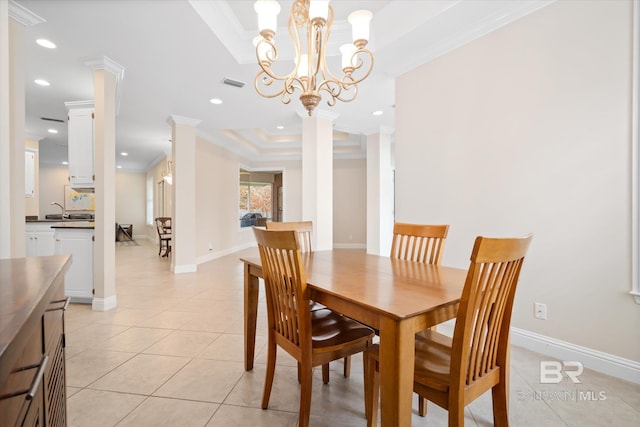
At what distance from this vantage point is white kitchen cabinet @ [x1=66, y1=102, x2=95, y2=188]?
3.32 metres

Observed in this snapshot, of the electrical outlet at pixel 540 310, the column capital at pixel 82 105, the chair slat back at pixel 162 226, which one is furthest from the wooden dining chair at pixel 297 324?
the chair slat back at pixel 162 226

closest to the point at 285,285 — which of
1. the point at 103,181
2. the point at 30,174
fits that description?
the point at 103,181

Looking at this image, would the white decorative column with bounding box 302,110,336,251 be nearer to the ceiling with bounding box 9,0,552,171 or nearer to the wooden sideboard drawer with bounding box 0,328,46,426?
the ceiling with bounding box 9,0,552,171

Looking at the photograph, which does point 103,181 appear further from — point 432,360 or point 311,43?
point 432,360

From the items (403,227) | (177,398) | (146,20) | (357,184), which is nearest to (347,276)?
(403,227)

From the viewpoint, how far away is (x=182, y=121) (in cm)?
484

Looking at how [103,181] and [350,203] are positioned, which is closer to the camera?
[103,181]

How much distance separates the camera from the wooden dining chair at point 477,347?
99cm

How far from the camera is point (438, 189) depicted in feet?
9.41

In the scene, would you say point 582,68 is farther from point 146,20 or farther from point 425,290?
point 146,20

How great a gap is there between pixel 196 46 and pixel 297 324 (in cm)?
276

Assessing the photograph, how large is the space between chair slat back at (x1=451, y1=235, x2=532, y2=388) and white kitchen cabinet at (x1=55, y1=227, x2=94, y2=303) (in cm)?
375

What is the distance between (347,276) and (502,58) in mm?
2286

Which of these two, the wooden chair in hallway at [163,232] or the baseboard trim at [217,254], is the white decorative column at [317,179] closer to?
the baseboard trim at [217,254]
